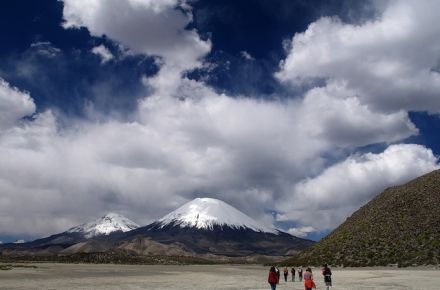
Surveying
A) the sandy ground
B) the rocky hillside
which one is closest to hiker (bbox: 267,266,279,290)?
the sandy ground

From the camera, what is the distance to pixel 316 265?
121000 mm

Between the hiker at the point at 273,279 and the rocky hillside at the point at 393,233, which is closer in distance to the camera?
the hiker at the point at 273,279

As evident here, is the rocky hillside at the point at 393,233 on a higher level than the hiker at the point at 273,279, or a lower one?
higher

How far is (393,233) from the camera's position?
12281cm

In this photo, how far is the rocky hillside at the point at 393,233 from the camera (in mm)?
111062

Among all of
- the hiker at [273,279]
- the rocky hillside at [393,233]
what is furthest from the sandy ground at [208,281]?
the rocky hillside at [393,233]

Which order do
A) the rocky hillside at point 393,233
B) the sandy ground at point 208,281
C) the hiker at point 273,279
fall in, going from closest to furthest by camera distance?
the hiker at point 273,279 < the sandy ground at point 208,281 < the rocky hillside at point 393,233

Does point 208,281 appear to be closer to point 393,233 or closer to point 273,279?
point 273,279

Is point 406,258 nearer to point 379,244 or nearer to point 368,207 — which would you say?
point 379,244

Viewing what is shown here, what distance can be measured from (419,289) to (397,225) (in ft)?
284

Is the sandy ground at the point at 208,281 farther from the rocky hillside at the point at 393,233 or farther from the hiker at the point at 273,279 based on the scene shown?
the rocky hillside at the point at 393,233

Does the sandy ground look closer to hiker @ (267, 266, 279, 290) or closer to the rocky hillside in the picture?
hiker @ (267, 266, 279, 290)

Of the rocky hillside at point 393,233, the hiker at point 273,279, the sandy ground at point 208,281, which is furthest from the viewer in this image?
the rocky hillside at point 393,233

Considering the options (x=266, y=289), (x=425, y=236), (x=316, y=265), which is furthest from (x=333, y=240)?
(x=266, y=289)
